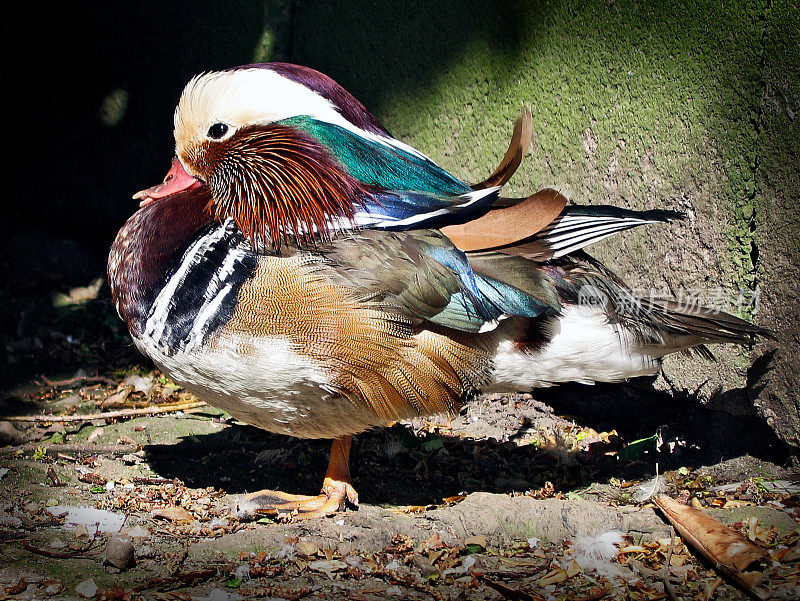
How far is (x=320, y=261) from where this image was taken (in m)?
2.29

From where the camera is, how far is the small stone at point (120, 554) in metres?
2.13

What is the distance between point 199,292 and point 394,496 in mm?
1049

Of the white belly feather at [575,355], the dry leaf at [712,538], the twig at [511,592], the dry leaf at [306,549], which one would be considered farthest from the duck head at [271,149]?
the dry leaf at [712,538]

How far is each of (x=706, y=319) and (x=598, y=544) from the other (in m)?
0.76

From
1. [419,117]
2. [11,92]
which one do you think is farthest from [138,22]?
[419,117]

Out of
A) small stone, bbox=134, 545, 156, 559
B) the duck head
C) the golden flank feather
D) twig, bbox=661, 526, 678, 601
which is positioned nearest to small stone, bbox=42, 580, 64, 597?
small stone, bbox=134, 545, 156, 559

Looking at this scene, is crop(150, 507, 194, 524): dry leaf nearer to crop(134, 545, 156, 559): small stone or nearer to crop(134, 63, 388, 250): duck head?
crop(134, 545, 156, 559): small stone

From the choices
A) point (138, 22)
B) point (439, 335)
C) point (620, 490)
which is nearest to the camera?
point (439, 335)

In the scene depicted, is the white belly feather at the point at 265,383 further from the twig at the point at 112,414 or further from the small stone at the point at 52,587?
the twig at the point at 112,414

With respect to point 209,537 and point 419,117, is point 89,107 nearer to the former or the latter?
point 419,117

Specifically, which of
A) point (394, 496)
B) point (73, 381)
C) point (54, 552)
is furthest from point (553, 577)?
point (73, 381)

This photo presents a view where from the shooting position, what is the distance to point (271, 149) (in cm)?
244

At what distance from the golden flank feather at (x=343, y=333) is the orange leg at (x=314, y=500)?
16.6 inches

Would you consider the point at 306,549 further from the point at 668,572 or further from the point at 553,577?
the point at 668,572
